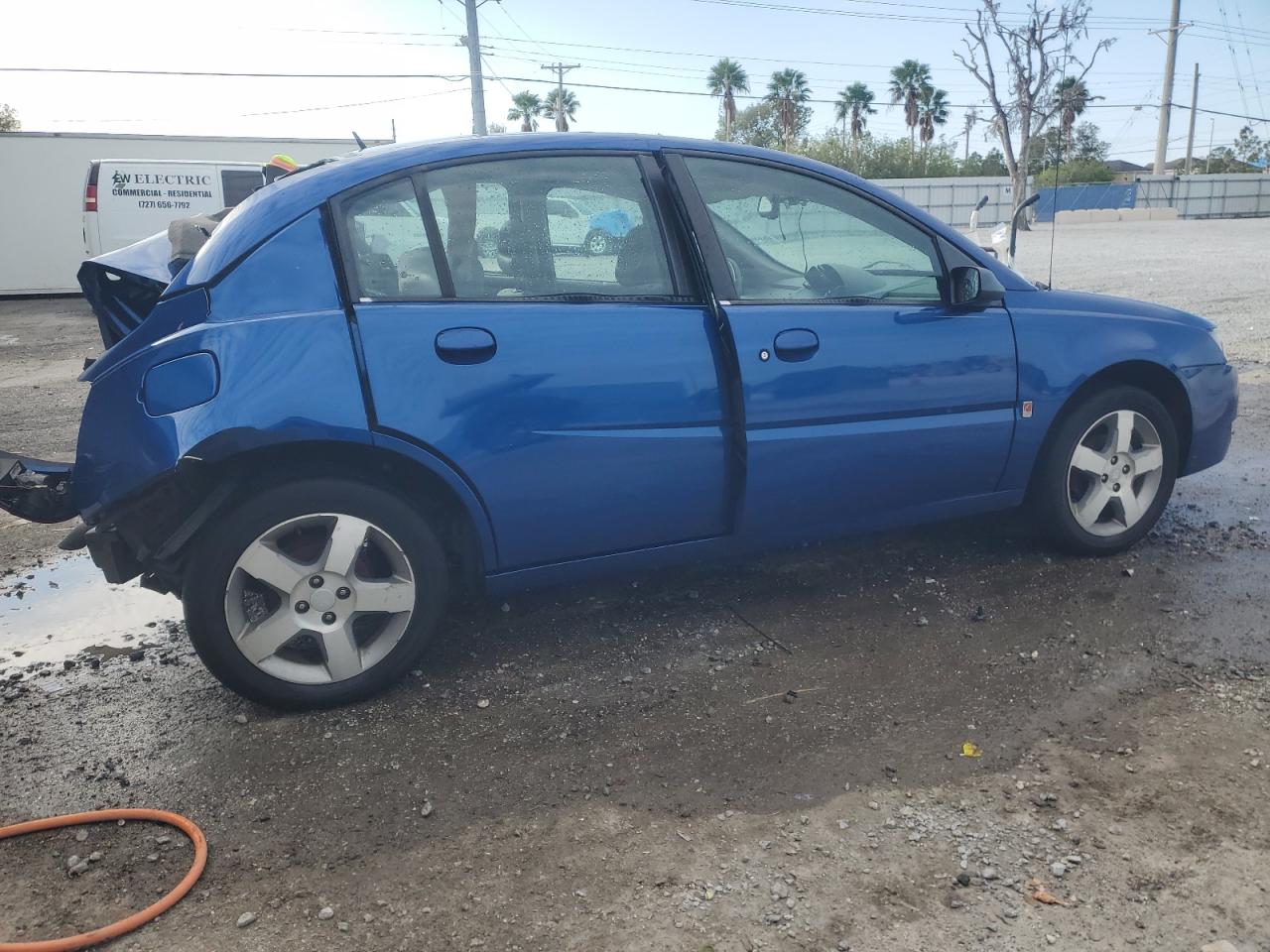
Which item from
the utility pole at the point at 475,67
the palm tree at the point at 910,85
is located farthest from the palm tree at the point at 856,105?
the utility pole at the point at 475,67

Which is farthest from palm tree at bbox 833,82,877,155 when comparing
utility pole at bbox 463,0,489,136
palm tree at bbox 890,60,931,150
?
utility pole at bbox 463,0,489,136

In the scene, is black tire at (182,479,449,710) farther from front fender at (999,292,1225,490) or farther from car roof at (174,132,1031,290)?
front fender at (999,292,1225,490)

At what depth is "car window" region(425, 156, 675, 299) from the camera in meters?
3.30

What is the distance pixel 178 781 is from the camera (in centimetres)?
288

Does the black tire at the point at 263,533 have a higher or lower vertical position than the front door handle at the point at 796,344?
lower

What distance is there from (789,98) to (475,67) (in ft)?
134

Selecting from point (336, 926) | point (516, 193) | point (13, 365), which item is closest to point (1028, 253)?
point (13, 365)

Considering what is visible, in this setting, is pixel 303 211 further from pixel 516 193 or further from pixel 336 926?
pixel 336 926

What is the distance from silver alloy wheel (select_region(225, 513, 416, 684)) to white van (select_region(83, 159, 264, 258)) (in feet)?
45.7

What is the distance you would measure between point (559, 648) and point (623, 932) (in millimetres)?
1505

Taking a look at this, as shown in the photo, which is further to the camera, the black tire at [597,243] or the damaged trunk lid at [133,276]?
the damaged trunk lid at [133,276]

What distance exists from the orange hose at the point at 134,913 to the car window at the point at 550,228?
1700 mm

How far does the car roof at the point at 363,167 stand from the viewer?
3121 millimetres

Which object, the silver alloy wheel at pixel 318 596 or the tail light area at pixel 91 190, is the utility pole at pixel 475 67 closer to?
the tail light area at pixel 91 190
